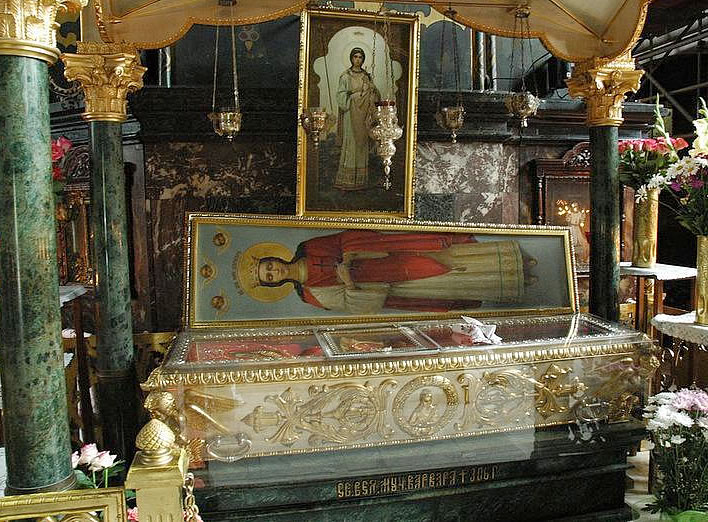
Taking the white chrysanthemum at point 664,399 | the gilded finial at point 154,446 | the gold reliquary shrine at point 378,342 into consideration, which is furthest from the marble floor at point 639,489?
the gilded finial at point 154,446

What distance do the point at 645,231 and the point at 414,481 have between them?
2.89 meters

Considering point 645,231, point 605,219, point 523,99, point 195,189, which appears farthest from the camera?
point 195,189

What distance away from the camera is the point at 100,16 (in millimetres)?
3561

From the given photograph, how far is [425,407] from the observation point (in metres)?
3.37

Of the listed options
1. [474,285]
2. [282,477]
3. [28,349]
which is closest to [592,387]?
[474,285]

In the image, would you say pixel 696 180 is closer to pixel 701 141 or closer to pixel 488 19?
pixel 701 141

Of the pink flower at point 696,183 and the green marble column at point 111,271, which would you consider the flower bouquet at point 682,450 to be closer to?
the pink flower at point 696,183

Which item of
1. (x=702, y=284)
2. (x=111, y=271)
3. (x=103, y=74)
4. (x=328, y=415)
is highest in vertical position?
(x=103, y=74)

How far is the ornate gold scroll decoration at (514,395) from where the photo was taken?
3453 millimetres

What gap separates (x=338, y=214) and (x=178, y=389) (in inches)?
73.2

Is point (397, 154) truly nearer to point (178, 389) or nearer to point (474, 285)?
point (474, 285)

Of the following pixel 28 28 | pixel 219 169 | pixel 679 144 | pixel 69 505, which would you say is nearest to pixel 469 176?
pixel 679 144

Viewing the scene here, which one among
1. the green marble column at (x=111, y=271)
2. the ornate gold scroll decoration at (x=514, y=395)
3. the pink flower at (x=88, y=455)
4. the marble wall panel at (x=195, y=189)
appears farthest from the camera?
the marble wall panel at (x=195, y=189)

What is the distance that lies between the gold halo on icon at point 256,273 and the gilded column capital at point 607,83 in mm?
2527
